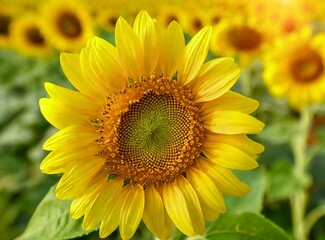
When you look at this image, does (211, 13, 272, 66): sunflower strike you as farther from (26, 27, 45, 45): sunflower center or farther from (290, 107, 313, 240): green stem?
(26, 27, 45, 45): sunflower center

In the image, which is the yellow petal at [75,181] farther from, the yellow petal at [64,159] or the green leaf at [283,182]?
the green leaf at [283,182]

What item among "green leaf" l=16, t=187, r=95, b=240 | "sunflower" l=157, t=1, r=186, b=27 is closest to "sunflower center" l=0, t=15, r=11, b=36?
"sunflower" l=157, t=1, r=186, b=27

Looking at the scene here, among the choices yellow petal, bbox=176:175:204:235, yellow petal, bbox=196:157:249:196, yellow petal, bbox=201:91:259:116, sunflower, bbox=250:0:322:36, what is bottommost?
sunflower, bbox=250:0:322:36

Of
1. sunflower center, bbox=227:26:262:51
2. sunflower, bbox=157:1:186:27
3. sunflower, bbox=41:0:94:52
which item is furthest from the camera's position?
sunflower, bbox=41:0:94:52

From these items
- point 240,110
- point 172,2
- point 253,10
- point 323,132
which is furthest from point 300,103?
point 240,110

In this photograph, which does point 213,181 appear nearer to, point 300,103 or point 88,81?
point 88,81

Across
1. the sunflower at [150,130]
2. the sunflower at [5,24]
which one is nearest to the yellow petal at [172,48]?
the sunflower at [150,130]

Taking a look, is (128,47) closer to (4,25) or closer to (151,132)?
(151,132)
